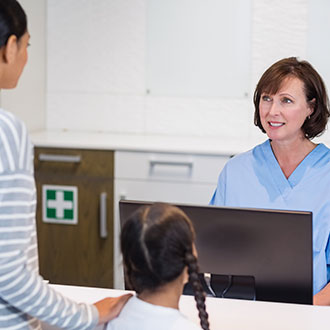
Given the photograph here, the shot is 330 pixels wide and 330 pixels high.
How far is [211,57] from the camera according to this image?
11.6 feet

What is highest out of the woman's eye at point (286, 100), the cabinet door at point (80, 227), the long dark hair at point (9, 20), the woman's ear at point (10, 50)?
the long dark hair at point (9, 20)

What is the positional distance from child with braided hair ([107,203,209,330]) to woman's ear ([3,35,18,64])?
33 cm

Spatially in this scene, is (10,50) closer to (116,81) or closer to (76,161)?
(76,161)

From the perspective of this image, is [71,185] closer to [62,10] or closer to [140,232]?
[62,10]

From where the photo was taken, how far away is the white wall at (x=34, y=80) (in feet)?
11.6

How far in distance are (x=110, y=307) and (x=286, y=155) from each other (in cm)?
96

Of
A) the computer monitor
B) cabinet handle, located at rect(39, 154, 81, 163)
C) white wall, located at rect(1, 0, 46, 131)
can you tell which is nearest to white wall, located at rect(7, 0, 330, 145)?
white wall, located at rect(1, 0, 46, 131)

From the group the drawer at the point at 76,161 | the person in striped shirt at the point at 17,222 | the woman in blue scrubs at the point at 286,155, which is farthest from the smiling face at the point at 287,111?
the drawer at the point at 76,161

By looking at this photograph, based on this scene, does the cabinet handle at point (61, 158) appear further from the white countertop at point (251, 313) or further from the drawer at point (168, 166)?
the white countertop at point (251, 313)

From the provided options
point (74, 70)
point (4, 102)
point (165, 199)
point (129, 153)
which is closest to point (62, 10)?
point (74, 70)

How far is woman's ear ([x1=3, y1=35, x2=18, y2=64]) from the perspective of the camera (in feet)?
3.50

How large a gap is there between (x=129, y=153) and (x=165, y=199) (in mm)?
285

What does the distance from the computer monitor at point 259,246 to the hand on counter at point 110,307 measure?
0.85 ft

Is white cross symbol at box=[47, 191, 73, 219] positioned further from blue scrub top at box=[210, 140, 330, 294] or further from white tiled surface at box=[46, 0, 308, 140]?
blue scrub top at box=[210, 140, 330, 294]
